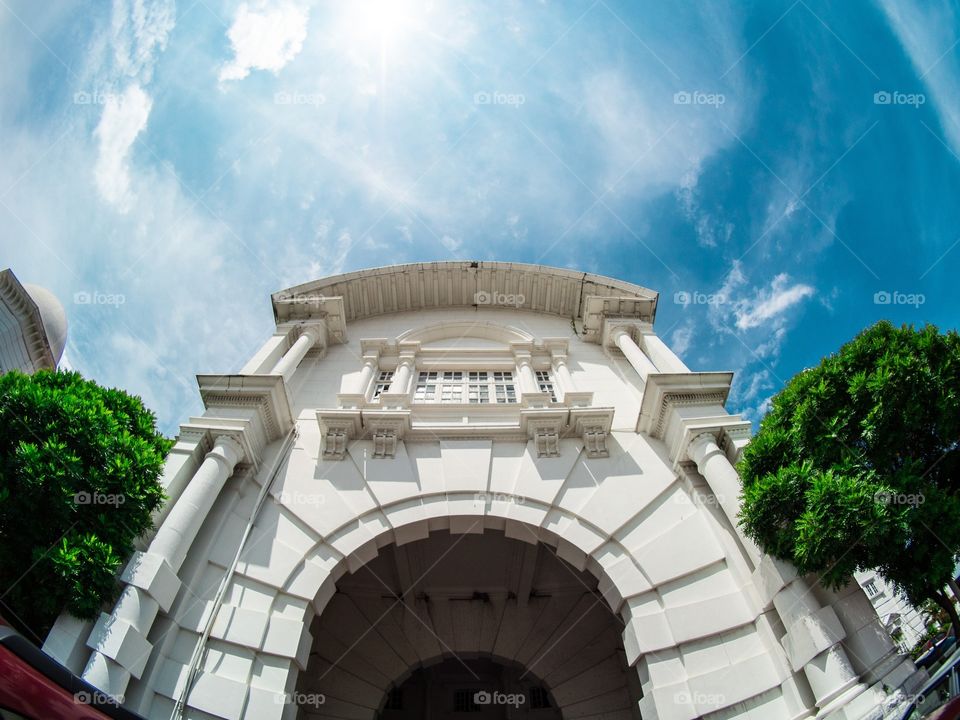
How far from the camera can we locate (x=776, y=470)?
951 centimetres

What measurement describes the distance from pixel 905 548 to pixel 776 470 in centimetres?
202

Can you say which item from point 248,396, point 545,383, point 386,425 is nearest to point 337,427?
point 386,425

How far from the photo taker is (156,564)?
29.7 ft

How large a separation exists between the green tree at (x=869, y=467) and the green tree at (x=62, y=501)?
32.7 feet

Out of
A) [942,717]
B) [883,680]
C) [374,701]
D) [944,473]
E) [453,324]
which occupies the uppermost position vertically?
[453,324]

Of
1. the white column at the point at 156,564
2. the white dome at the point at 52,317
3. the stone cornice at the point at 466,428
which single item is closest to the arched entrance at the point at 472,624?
the stone cornice at the point at 466,428

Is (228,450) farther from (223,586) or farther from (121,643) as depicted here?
(121,643)

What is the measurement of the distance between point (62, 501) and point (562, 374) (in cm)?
1246

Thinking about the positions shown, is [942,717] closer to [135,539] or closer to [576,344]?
[135,539]

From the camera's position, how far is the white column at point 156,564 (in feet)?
25.6

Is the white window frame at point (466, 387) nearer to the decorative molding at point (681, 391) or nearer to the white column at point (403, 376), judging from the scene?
the white column at point (403, 376)

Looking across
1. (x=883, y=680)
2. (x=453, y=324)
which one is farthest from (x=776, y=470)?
(x=453, y=324)

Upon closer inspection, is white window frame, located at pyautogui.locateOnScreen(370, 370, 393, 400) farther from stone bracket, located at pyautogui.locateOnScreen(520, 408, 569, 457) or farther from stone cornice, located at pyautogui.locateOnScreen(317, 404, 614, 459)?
stone bracket, located at pyautogui.locateOnScreen(520, 408, 569, 457)

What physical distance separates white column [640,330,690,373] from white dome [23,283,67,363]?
29.0 meters
